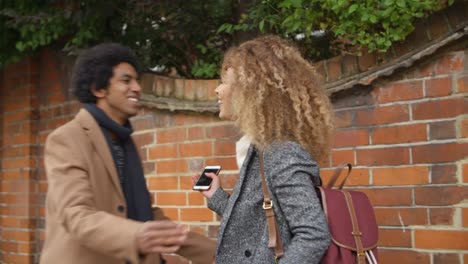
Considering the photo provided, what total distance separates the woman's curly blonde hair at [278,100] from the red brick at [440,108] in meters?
0.76

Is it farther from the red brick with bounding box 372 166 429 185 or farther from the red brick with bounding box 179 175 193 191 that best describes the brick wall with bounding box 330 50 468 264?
the red brick with bounding box 179 175 193 191

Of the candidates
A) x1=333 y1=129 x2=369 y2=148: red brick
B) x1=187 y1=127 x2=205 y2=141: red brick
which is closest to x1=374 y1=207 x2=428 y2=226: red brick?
x1=333 y1=129 x2=369 y2=148: red brick

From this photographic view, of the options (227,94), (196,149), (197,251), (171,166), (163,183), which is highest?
(227,94)

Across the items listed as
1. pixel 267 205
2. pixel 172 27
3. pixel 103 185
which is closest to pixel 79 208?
pixel 103 185

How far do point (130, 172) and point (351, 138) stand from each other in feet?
4.24

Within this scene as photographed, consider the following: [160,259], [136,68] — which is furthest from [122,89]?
[160,259]

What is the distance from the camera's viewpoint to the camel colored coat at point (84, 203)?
2.03 m

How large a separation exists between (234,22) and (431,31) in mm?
1392

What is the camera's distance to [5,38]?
15.0ft

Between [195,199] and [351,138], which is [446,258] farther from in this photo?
[195,199]

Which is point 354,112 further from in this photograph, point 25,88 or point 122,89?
point 25,88

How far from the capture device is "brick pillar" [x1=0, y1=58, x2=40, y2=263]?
5105 mm

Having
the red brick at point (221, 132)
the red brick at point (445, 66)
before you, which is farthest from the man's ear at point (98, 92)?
the red brick at point (445, 66)

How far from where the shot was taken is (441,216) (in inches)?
115
